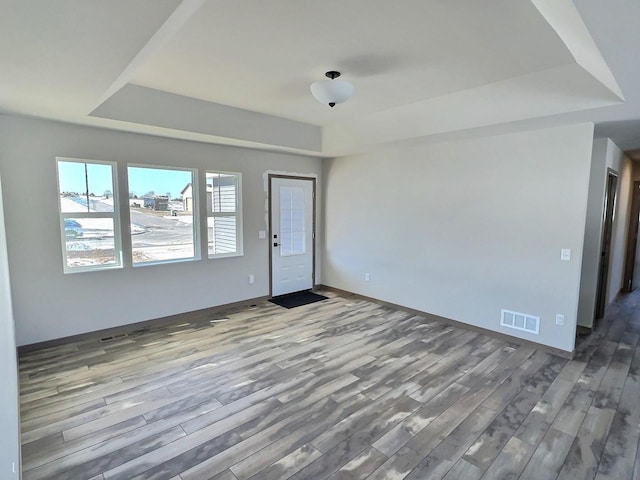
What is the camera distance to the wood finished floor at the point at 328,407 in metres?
2.10

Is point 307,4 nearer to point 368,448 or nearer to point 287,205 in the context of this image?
point 368,448

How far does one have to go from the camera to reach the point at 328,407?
2.68m

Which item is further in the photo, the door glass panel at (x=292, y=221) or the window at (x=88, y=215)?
the door glass panel at (x=292, y=221)

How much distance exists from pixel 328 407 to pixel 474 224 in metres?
2.89

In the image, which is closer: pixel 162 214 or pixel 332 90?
pixel 332 90

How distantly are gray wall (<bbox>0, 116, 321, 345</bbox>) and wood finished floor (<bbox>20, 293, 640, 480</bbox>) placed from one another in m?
0.34

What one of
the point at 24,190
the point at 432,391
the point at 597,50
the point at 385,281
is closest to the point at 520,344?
the point at 432,391

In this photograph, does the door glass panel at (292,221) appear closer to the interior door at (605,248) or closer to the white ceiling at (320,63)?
the white ceiling at (320,63)

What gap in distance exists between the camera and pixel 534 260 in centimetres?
378

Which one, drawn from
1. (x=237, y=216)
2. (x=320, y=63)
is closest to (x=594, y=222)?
(x=320, y=63)

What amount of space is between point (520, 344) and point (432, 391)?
1.67 m

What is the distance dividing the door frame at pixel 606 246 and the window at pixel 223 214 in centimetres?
493

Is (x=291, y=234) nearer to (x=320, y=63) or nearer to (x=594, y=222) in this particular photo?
(x=320, y=63)

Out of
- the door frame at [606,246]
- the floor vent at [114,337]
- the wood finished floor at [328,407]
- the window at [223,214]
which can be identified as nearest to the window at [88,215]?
the floor vent at [114,337]
